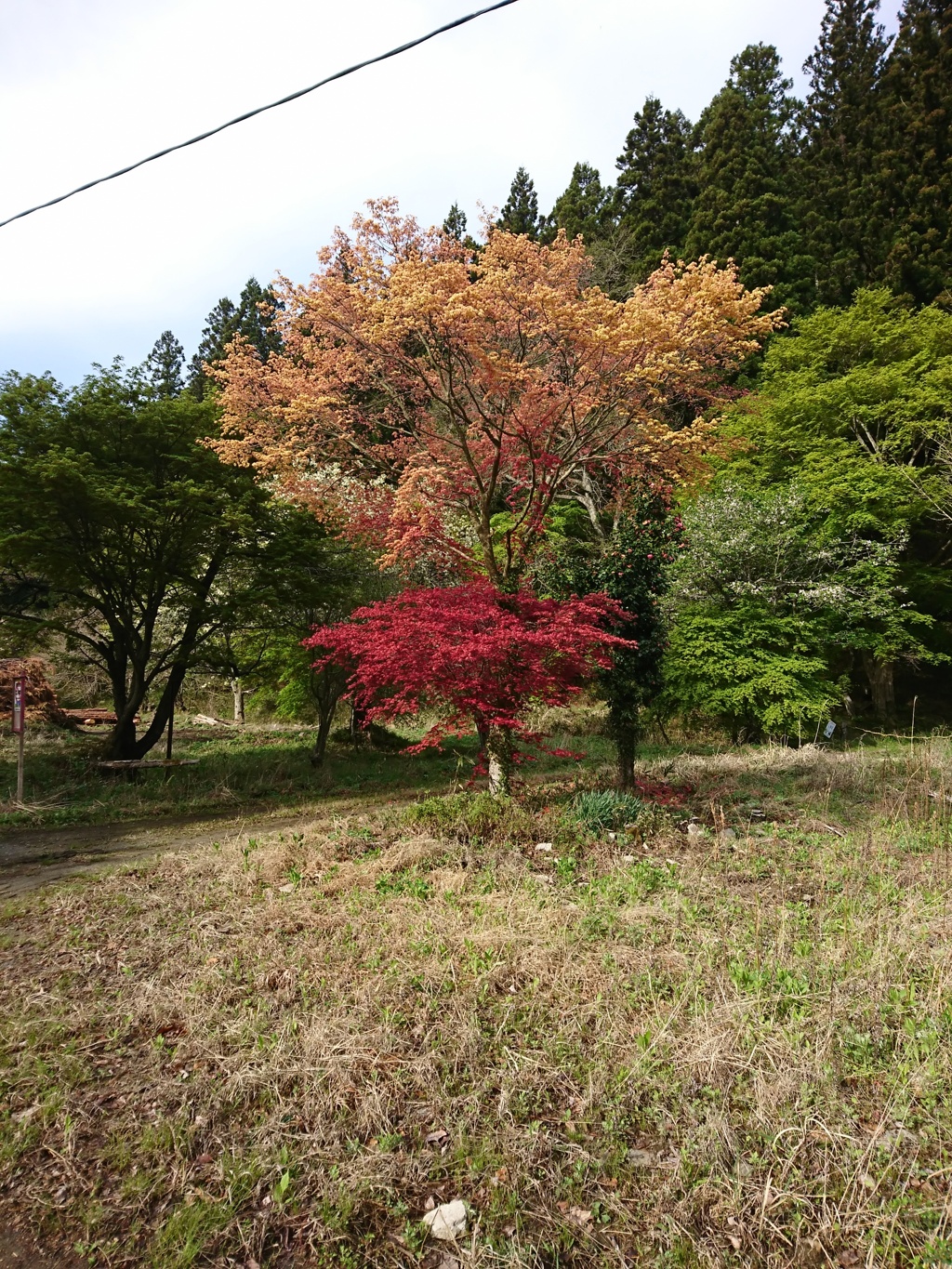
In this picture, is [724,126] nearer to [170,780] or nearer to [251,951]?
[170,780]

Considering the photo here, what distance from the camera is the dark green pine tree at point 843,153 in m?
22.6

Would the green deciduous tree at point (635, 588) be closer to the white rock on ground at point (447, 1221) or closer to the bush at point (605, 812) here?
the bush at point (605, 812)

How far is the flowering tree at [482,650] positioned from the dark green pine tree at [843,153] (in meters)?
21.3

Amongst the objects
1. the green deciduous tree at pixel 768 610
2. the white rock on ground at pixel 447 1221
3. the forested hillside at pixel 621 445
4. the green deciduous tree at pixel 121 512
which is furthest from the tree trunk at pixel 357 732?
the white rock on ground at pixel 447 1221

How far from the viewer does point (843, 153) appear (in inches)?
955

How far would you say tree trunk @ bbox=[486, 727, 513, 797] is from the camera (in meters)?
7.81

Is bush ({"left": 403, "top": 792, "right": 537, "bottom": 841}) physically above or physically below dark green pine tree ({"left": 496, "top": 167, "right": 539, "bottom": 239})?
below

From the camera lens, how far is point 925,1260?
218 cm

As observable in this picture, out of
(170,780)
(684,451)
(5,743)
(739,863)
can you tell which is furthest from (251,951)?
(5,743)

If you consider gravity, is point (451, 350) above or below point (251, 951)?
above

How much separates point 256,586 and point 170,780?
3.71 metres

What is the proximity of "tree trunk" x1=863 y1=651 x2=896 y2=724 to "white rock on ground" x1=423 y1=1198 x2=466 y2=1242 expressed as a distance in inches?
785

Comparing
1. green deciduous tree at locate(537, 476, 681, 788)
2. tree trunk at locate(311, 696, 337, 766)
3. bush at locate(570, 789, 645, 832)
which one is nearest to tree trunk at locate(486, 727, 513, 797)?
bush at locate(570, 789, 645, 832)

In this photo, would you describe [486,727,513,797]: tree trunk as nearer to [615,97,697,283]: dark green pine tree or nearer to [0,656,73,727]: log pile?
[0,656,73,727]: log pile
